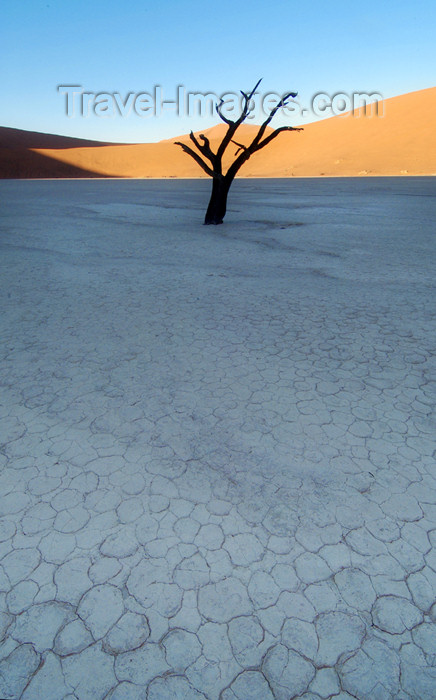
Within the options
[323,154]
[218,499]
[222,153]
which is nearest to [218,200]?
[222,153]

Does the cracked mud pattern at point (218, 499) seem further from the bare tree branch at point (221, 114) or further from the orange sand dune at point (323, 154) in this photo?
the orange sand dune at point (323, 154)

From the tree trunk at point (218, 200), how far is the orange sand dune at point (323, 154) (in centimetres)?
2667

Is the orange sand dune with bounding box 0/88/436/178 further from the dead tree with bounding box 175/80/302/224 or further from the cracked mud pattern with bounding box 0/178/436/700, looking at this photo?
the cracked mud pattern with bounding box 0/178/436/700

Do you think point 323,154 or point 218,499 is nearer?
point 218,499

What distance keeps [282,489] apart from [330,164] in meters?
42.3

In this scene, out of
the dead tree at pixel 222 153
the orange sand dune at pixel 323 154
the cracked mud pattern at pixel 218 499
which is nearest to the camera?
the cracked mud pattern at pixel 218 499

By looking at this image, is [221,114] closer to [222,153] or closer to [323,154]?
[222,153]

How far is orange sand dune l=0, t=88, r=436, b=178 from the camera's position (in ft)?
118

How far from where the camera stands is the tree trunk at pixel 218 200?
9.77 m

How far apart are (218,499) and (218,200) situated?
9193 millimetres

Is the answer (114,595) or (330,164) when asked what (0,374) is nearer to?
(114,595)

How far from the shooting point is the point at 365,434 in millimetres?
Answer: 2553

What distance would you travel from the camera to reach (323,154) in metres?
43.2

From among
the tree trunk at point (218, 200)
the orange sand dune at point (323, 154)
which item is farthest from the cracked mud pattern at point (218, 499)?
the orange sand dune at point (323, 154)
